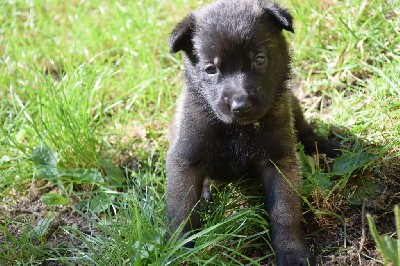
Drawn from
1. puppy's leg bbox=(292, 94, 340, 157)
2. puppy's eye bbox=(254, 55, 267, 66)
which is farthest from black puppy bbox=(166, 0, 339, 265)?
puppy's leg bbox=(292, 94, 340, 157)

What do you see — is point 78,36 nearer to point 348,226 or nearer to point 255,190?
point 255,190

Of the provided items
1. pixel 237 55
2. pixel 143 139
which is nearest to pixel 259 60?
pixel 237 55

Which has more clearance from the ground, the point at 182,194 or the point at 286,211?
the point at 182,194

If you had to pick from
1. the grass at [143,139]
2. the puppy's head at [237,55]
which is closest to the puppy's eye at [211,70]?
the puppy's head at [237,55]

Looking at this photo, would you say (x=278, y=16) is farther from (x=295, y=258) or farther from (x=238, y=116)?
(x=295, y=258)

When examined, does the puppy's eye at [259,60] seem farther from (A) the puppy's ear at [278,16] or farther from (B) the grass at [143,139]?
(B) the grass at [143,139]

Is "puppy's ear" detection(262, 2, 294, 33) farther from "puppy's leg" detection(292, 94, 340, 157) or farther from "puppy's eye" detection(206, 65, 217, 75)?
"puppy's leg" detection(292, 94, 340, 157)

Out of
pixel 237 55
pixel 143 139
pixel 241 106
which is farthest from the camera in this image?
pixel 143 139
